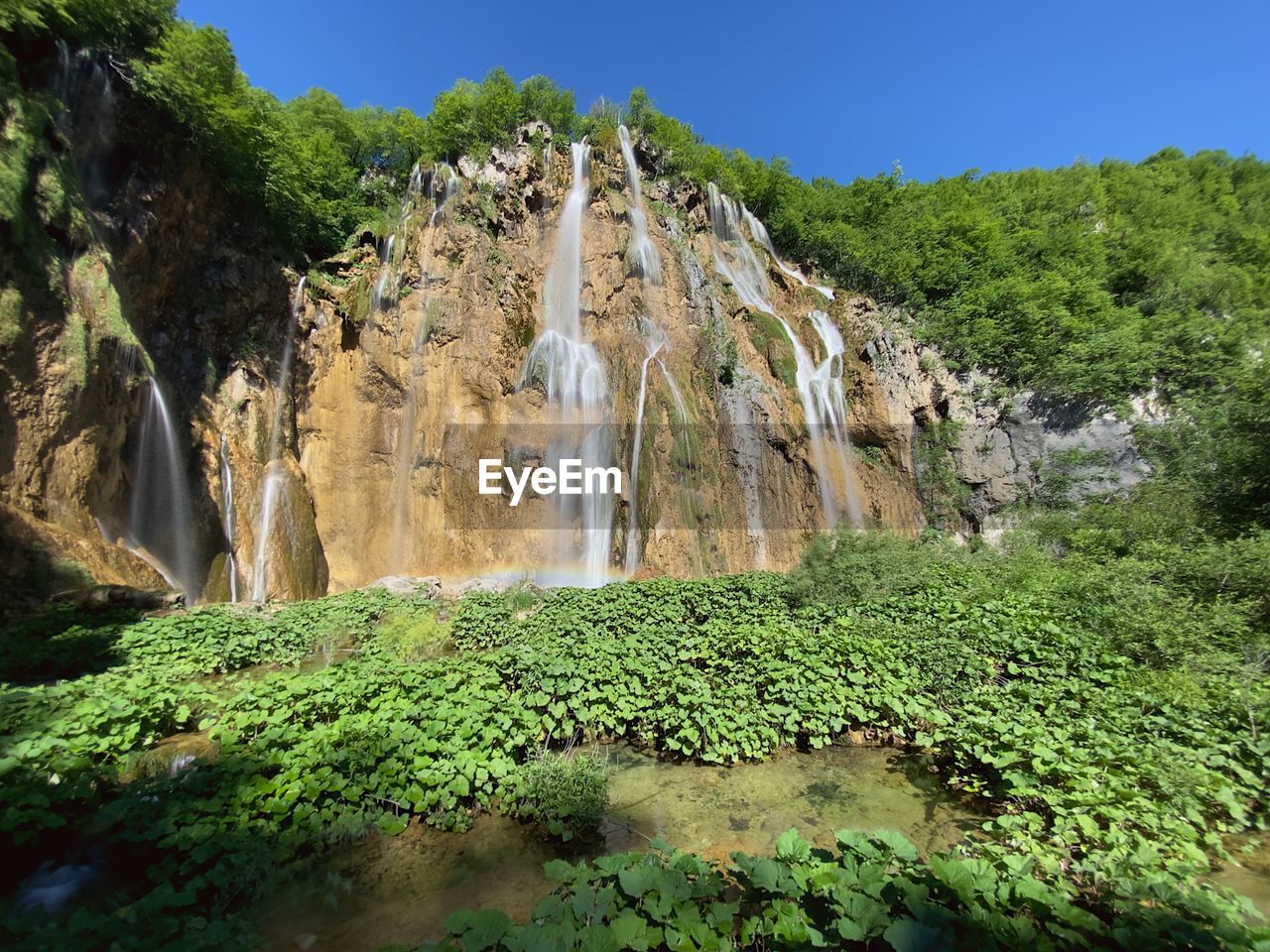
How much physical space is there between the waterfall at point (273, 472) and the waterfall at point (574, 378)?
7.17 metres

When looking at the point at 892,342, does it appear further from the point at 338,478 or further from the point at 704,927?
the point at 704,927

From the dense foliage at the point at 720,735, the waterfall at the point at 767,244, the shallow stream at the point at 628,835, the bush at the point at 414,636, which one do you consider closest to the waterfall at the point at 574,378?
the bush at the point at 414,636

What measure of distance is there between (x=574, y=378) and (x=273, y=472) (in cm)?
883

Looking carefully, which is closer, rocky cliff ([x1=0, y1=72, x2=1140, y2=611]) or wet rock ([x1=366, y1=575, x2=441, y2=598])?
wet rock ([x1=366, y1=575, x2=441, y2=598])

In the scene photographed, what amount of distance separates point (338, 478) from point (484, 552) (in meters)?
5.19

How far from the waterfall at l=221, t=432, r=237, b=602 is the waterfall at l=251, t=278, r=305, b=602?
440 millimetres

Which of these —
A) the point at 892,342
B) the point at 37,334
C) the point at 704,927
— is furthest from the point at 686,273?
the point at 704,927

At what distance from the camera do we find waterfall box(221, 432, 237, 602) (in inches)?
535

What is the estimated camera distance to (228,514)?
46.4 feet

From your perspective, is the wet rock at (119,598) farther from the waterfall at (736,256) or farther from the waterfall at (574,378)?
the waterfall at (736,256)

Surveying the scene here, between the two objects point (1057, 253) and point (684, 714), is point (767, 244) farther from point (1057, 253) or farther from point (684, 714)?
point (684, 714)

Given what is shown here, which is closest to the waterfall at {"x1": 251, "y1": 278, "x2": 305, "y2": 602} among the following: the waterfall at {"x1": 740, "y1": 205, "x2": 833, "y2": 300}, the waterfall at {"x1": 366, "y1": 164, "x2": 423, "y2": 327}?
the waterfall at {"x1": 366, "y1": 164, "x2": 423, "y2": 327}

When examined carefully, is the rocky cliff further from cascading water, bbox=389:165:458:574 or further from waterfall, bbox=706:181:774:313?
waterfall, bbox=706:181:774:313

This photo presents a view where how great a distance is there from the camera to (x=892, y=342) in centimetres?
1955
